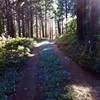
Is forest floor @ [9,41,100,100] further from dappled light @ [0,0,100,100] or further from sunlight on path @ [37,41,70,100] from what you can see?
sunlight on path @ [37,41,70,100]

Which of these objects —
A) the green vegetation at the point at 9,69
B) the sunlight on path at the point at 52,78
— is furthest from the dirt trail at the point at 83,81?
Answer: the green vegetation at the point at 9,69

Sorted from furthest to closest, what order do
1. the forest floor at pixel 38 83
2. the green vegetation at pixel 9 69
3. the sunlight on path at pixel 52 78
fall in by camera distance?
the green vegetation at pixel 9 69 → the forest floor at pixel 38 83 → the sunlight on path at pixel 52 78

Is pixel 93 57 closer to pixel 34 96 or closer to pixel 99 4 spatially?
pixel 99 4

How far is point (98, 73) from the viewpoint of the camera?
13641 millimetres

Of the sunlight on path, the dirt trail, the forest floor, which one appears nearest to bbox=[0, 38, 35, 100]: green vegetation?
the forest floor

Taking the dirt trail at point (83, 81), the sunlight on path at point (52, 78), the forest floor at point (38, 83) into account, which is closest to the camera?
the sunlight on path at point (52, 78)

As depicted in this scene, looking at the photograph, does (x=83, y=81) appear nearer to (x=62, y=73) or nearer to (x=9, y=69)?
(x=62, y=73)

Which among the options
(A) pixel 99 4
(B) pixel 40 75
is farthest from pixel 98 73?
(A) pixel 99 4

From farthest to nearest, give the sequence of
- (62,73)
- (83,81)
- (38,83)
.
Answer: (62,73)
(83,81)
(38,83)

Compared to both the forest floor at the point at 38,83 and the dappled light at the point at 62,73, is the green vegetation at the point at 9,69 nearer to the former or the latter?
the dappled light at the point at 62,73

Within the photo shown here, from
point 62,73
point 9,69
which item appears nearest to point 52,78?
point 62,73

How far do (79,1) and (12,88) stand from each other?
11845mm

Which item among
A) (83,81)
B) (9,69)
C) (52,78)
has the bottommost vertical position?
(9,69)

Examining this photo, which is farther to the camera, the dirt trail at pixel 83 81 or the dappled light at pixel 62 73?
the dirt trail at pixel 83 81
